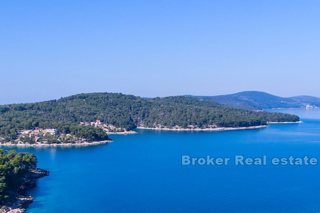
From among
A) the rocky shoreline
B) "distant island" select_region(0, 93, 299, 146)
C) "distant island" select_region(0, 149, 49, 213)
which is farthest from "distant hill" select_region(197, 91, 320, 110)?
"distant island" select_region(0, 149, 49, 213)

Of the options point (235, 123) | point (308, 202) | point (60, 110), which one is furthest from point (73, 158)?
point (235, 123)

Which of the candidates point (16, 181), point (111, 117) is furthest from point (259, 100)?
point (16, 181)

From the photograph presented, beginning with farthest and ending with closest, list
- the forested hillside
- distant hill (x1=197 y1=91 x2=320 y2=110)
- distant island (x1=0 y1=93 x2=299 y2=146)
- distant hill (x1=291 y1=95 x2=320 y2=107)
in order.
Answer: distant hill (x1=291 y1=95 x2=320 y2=107) < distant hill (x1=197 y1=91 x2=320 y2=110) < the forested hillside < distant island (x1=0 y1=93 x2=299 y2=146)

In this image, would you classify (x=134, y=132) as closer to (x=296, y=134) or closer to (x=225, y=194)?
(x=296, y=134)

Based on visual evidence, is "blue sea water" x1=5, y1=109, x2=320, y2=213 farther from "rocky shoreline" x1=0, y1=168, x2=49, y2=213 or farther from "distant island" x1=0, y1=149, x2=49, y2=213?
"distant island" x1=0, y1=149, x2=49, y2=213

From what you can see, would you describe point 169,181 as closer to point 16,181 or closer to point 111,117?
point 16,181

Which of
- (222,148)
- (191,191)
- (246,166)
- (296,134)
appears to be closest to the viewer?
(191,191)

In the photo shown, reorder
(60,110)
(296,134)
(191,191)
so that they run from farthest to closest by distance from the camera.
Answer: (60,110), (296,134), (191,191)
